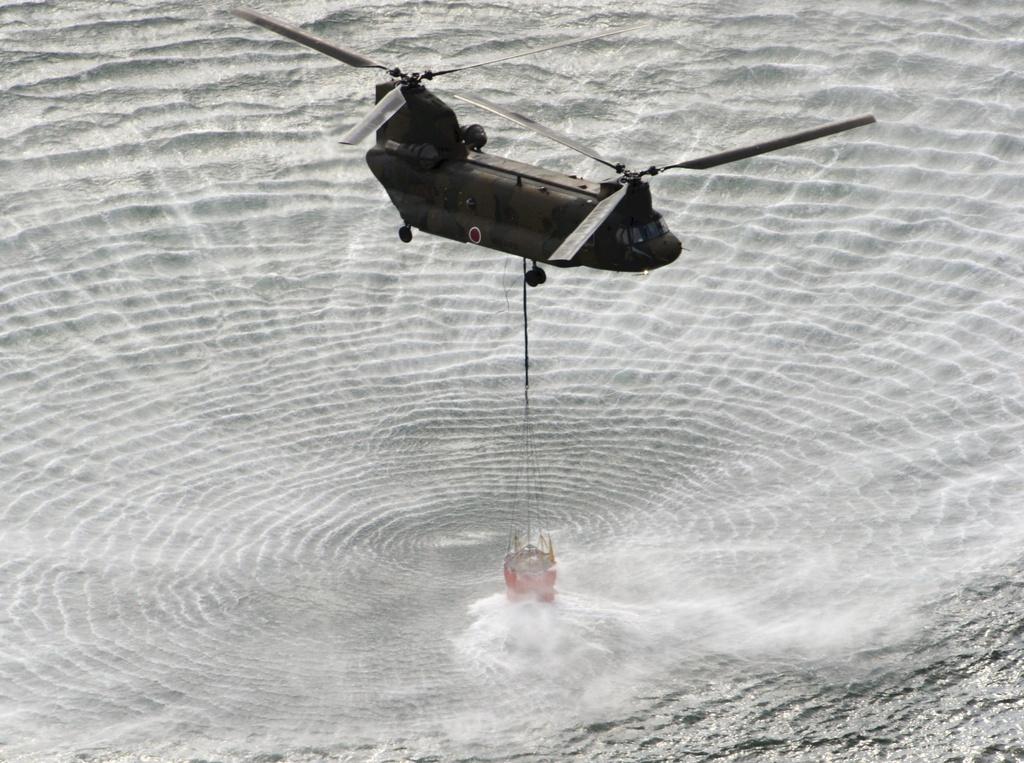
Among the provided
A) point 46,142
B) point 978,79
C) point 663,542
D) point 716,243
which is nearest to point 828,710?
point 663,542

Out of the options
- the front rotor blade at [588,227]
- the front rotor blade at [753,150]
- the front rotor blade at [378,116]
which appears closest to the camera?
the front rotor blade at [588,227]

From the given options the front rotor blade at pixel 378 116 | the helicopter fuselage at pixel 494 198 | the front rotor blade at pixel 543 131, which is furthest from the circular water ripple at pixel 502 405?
the front rotor blade at pixel 543 131

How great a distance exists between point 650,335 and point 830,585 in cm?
1084

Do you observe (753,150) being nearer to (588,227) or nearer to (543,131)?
(588,227)

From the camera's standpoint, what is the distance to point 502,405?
1582 inches

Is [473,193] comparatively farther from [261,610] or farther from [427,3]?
[427,3]

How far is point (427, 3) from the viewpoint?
174 ft

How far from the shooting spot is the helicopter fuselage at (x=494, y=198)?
28328 mm

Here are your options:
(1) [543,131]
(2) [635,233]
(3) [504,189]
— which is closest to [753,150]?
(2) [635,233]

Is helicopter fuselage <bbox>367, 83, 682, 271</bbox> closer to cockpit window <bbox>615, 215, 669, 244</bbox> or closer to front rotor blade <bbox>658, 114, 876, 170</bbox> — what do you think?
cockpit window <bbox>615, 215, 669, 244</bbox>

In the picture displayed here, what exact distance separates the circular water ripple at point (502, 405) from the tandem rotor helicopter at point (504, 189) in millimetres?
3352

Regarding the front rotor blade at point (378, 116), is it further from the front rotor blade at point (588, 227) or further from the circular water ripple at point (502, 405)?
the circular water ripple at point (502, 405)

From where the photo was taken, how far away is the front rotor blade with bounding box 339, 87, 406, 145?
27.6 m

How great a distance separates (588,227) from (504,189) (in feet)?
13.8
